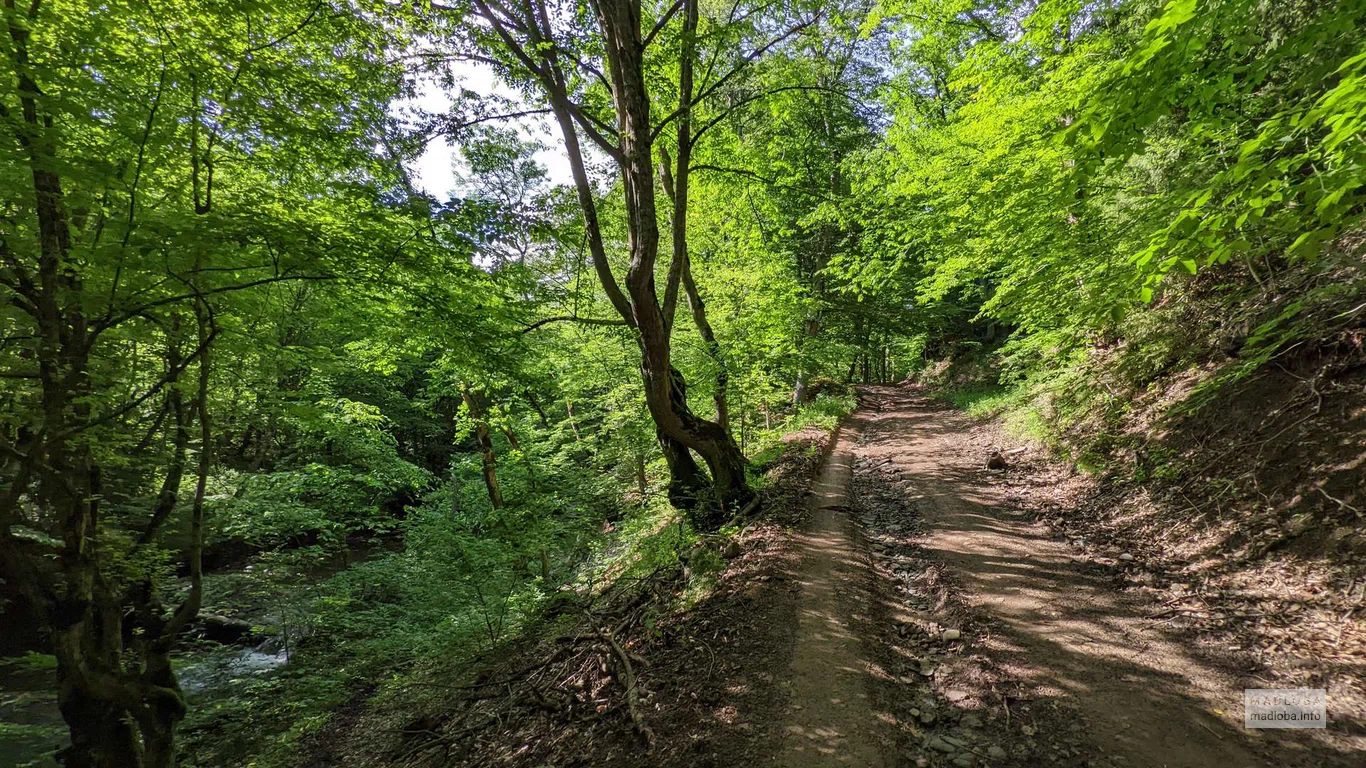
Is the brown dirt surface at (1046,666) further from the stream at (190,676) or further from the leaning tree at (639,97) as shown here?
the stream at (190,676)

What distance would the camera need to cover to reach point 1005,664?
12.6ft

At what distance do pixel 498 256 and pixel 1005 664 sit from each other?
700 centimetres

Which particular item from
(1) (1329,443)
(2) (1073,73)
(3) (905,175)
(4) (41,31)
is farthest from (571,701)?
(3) (905,175)

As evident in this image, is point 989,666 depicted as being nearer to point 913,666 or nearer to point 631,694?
point 913,666

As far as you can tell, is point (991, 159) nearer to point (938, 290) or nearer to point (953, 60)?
point (938, 290)

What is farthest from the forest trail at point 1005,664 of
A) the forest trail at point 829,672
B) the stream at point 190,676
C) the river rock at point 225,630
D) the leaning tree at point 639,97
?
the river rock at point 225,630

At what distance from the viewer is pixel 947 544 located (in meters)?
6.12

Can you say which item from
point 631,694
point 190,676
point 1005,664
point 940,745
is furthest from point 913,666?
point 190,676

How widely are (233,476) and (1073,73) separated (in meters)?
17.5

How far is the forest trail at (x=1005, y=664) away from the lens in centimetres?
301

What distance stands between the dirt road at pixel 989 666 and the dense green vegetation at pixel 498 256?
2486 mm

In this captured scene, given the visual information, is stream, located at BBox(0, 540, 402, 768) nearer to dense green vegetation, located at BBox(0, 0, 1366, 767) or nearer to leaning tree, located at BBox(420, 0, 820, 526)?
dense green vegetation, located at BBox(0, 0, 1366, 767)

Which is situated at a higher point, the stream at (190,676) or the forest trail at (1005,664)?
the forest trail at (1005,664)

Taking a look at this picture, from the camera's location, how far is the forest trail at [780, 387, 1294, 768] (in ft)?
9.87
